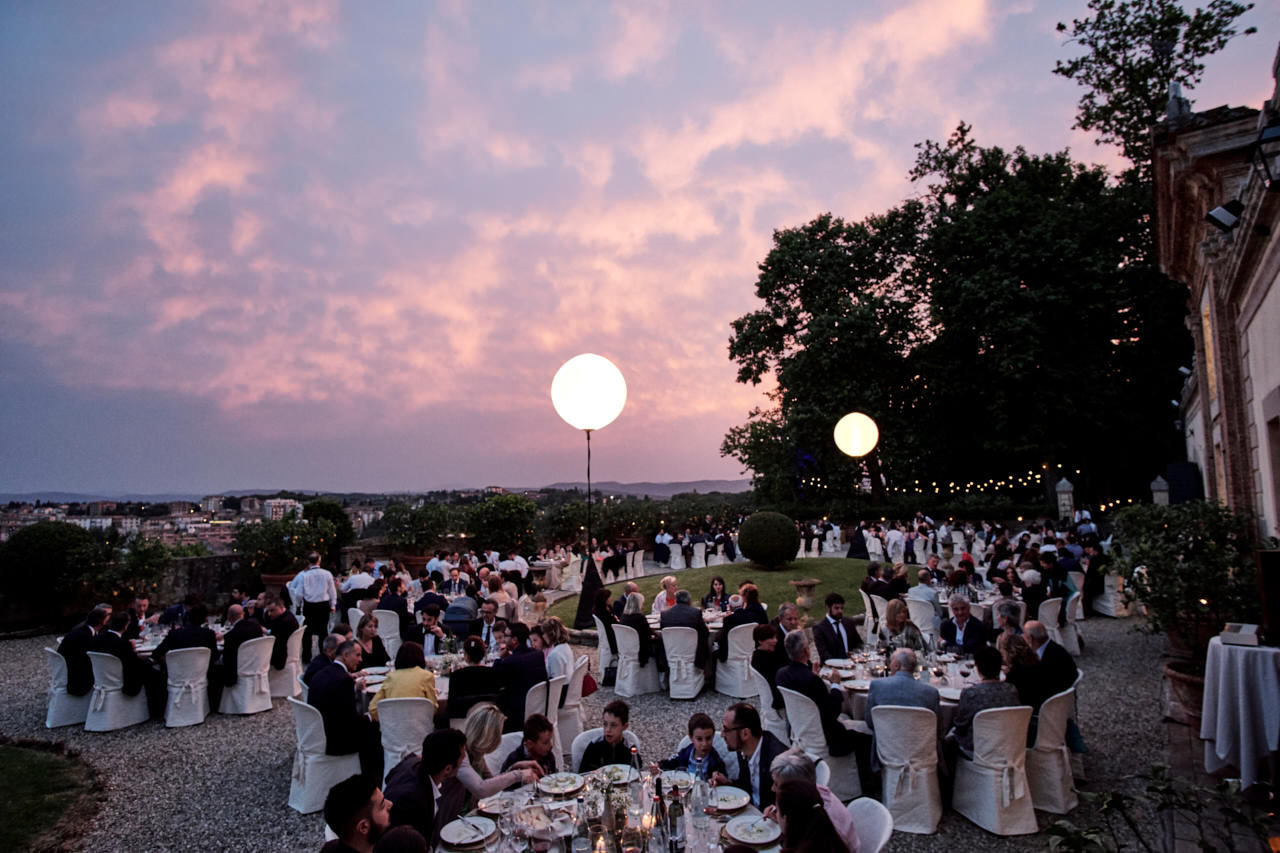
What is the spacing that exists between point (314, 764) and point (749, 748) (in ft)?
11.9

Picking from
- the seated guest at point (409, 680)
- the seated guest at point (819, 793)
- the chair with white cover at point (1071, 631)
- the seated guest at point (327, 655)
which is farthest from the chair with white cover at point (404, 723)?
the chair with white cover at point (1071, 631)

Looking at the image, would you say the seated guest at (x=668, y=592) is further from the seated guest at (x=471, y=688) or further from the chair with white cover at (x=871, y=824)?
the chair with white cover at (x=871, y=824)

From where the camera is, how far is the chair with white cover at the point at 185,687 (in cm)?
751

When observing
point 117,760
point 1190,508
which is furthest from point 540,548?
point 1190,508

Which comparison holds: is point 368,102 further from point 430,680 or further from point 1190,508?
point 1190,508

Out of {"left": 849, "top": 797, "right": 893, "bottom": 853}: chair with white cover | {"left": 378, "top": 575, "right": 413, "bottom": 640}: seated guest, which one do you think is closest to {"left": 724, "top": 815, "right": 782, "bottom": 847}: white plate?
{"left": 849, "top": 797, "right": 893, "bottom": 853}: chair with white cover

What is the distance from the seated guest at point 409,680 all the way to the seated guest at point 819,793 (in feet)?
10.7

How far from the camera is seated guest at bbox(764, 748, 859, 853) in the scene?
283cm

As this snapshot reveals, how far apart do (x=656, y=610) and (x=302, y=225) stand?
1221 cm

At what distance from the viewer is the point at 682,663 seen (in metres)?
8.21

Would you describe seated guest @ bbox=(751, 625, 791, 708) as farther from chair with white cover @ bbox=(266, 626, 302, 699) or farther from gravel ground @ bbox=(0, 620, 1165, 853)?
chair with white cover @ bbox=(266, 626, 302, 699)

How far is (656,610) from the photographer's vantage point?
10438 millimetres

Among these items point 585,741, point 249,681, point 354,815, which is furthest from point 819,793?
point 249,681

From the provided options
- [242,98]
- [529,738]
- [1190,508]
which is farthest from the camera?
[242,98]
